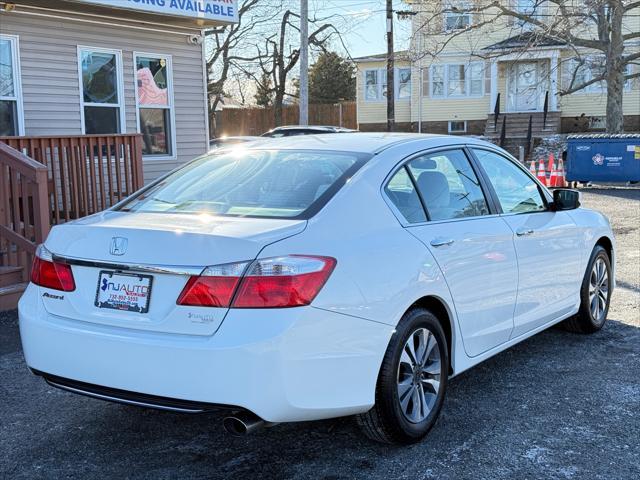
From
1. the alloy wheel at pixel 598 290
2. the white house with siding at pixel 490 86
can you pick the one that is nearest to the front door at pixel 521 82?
the white house with siding at pixel 490 86

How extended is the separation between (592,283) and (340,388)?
3355 mm

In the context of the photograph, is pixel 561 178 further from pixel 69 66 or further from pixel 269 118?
pixel 269 118

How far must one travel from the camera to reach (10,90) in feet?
33.5

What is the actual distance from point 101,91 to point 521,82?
85.2ft

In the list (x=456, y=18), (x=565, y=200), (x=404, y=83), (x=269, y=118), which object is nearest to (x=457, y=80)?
(x=404, y=83)

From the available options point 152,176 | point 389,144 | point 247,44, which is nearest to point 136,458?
point 389,144

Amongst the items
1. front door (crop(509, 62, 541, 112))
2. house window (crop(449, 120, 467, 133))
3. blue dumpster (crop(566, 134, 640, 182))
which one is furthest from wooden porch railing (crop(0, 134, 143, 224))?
house window (crop(449, 120, 467, 133))

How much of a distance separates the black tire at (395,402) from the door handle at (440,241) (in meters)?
0.38

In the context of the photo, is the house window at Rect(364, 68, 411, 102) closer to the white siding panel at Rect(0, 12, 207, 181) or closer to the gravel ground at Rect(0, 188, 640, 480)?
the white siding panel at Rect(0, 12, 207, 181)

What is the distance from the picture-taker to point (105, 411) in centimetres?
455

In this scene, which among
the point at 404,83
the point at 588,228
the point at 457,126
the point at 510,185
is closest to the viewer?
the point at 510,185

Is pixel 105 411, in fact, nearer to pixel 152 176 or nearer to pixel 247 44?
pixel 152 176

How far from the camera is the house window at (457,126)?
3488 centimetres

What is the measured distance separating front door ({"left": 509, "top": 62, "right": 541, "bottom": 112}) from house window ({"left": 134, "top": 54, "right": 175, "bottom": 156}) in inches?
947
